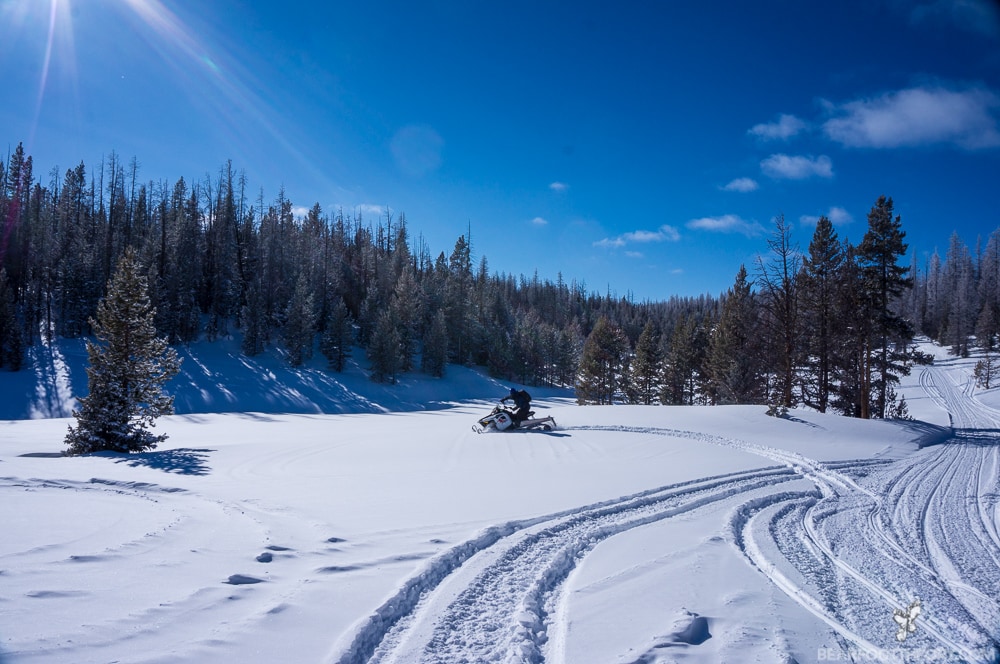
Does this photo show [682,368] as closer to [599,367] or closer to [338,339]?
[599,367]

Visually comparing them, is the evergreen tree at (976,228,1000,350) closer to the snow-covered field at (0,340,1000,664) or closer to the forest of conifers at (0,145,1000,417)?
the forest of conifers at (0,145,1000,417)

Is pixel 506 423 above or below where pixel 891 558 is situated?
above

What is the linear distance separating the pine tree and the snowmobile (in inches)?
370

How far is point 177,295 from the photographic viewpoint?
→ 45.1 metres

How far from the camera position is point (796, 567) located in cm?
495

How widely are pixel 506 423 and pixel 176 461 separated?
954 cm

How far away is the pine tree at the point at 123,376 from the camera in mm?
12875

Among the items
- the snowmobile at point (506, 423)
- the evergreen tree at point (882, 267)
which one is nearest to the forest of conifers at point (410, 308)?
the evergreen tree at point (882, 267)

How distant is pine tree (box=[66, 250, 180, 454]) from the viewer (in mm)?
12875

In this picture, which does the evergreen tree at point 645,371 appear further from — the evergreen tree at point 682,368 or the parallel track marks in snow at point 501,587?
the parallel track marks in snow at point 501,587

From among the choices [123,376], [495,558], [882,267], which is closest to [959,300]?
[882,267]

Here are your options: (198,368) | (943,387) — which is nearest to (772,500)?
(198,368)

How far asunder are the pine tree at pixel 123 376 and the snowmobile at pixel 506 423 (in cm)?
941

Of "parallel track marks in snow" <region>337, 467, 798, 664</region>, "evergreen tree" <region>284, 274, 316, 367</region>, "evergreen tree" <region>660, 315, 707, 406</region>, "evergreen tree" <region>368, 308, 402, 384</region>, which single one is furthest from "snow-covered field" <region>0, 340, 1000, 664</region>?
"evergreen tree" <region>284, 274, 316, 367</region>
